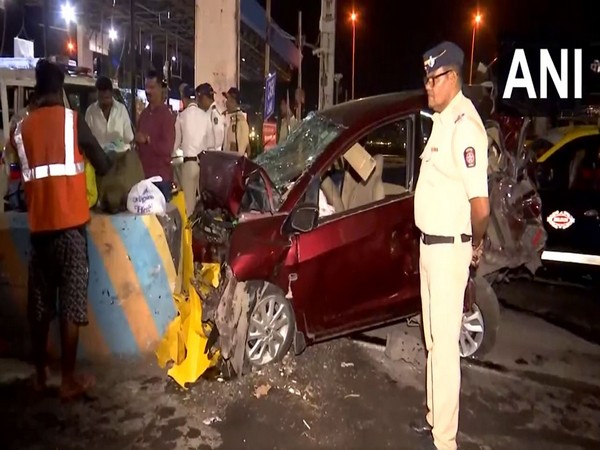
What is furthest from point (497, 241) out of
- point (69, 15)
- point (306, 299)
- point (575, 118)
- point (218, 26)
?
point (69, 15)

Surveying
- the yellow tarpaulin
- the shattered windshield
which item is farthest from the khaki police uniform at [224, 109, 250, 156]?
the yellow tarpaulin

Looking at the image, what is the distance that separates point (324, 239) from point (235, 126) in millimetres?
5324

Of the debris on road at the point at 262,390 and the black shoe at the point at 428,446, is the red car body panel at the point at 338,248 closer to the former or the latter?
the debris on road at the point at 262,390

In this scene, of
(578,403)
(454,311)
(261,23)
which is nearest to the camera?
(454,311)

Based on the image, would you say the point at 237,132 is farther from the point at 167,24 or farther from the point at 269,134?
the point at 167,24

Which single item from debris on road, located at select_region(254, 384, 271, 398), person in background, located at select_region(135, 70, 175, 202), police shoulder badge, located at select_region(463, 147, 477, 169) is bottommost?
debris on road, located at select_region(254, 384, 271, 398)

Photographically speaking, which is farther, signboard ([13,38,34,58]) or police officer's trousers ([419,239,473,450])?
signboard ([13,38,34,58])

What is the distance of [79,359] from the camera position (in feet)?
17.7

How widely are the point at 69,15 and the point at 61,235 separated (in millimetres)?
13935

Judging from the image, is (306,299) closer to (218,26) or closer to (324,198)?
(324,198)

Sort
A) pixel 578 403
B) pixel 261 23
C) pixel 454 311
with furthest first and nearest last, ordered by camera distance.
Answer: pixel 261 23
pixel 578 403
pixel 454 311

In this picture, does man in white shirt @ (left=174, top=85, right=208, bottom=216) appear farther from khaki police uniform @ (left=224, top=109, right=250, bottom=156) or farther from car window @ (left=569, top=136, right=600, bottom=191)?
car window @ (left=569, top=136, right=600, bottom=191)

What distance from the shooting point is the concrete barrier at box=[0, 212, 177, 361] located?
5336mm

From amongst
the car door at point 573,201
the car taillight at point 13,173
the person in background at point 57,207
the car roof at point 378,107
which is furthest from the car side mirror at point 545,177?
the car taillight at point 13,173
